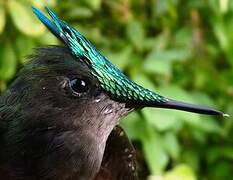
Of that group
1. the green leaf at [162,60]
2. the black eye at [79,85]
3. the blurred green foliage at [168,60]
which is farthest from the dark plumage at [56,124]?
the green leaf at [162,60]

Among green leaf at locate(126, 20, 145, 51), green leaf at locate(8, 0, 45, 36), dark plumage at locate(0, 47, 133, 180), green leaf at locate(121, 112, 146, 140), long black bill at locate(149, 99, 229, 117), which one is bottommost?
green leaf at locate(121, 112, 146, 140)

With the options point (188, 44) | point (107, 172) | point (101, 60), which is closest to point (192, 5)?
point (188, 44)

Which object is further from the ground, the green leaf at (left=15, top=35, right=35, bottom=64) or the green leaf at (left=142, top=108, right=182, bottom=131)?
the green leaf at (left=15, top=35, right=35, bottom=64)

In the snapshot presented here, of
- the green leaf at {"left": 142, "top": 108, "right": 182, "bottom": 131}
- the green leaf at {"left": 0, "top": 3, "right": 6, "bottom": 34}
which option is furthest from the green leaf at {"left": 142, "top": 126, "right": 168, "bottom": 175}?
the green leaf at {"left": 0, "top": 3, "right": 6, "bottom": 34}

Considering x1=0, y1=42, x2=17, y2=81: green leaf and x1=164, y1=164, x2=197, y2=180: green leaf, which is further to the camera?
x1=164, y1=164, x2=197, y2=180: green leaf

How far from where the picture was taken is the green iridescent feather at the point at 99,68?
168 centimetres

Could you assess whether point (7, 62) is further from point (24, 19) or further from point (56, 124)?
point (56, 124)

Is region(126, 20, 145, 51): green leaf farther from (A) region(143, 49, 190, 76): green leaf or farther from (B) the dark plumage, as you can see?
(B) the dark plumage

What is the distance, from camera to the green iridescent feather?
1685 millimetres

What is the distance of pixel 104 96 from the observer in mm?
1684

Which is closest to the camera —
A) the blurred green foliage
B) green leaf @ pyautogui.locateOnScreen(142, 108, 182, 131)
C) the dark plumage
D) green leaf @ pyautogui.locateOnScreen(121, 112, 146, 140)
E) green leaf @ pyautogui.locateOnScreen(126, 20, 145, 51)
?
the dark plumage

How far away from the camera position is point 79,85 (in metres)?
1.66

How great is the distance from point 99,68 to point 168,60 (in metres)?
1.36

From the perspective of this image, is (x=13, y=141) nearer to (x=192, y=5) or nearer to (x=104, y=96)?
(x=104, y=96)
